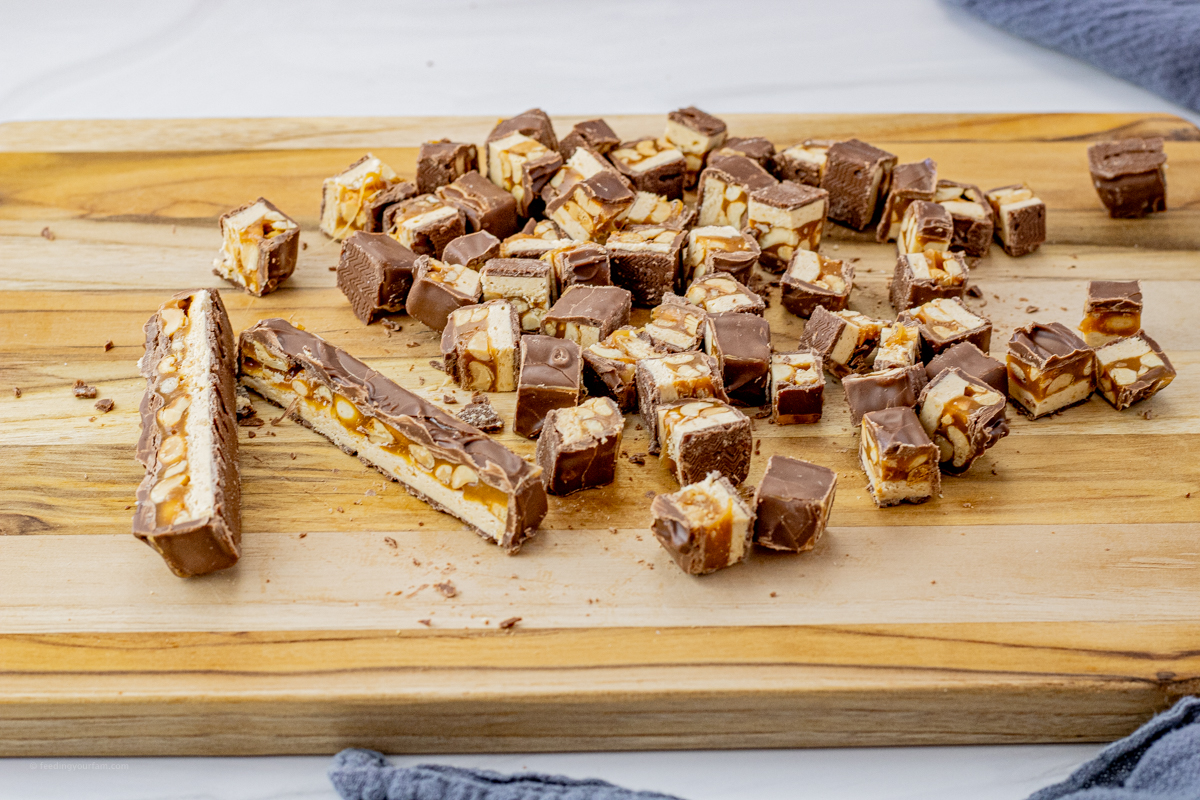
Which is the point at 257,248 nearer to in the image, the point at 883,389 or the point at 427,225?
the point at 427,225

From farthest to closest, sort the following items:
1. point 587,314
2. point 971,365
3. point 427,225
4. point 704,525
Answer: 1. point 427,225
2. point 587,314
3. point 971,365
4. point 704,525

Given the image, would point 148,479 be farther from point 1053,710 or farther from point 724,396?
point 1053,710

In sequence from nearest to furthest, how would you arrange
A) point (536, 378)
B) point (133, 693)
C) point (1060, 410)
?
point (133, 693) → point (536, 378) → point (1060, 410)

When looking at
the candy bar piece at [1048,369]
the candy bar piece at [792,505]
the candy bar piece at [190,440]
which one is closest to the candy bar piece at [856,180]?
the candy bar piece at [1048,369]

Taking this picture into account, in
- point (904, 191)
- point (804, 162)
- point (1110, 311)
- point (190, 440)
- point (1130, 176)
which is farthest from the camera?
point (804, 162)

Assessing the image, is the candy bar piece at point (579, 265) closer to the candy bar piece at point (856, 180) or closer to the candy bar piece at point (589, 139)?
the candy bar piece at point (589, 139)

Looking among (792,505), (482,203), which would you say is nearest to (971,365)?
(792,505)

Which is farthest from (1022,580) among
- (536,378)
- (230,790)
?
(230,790)
